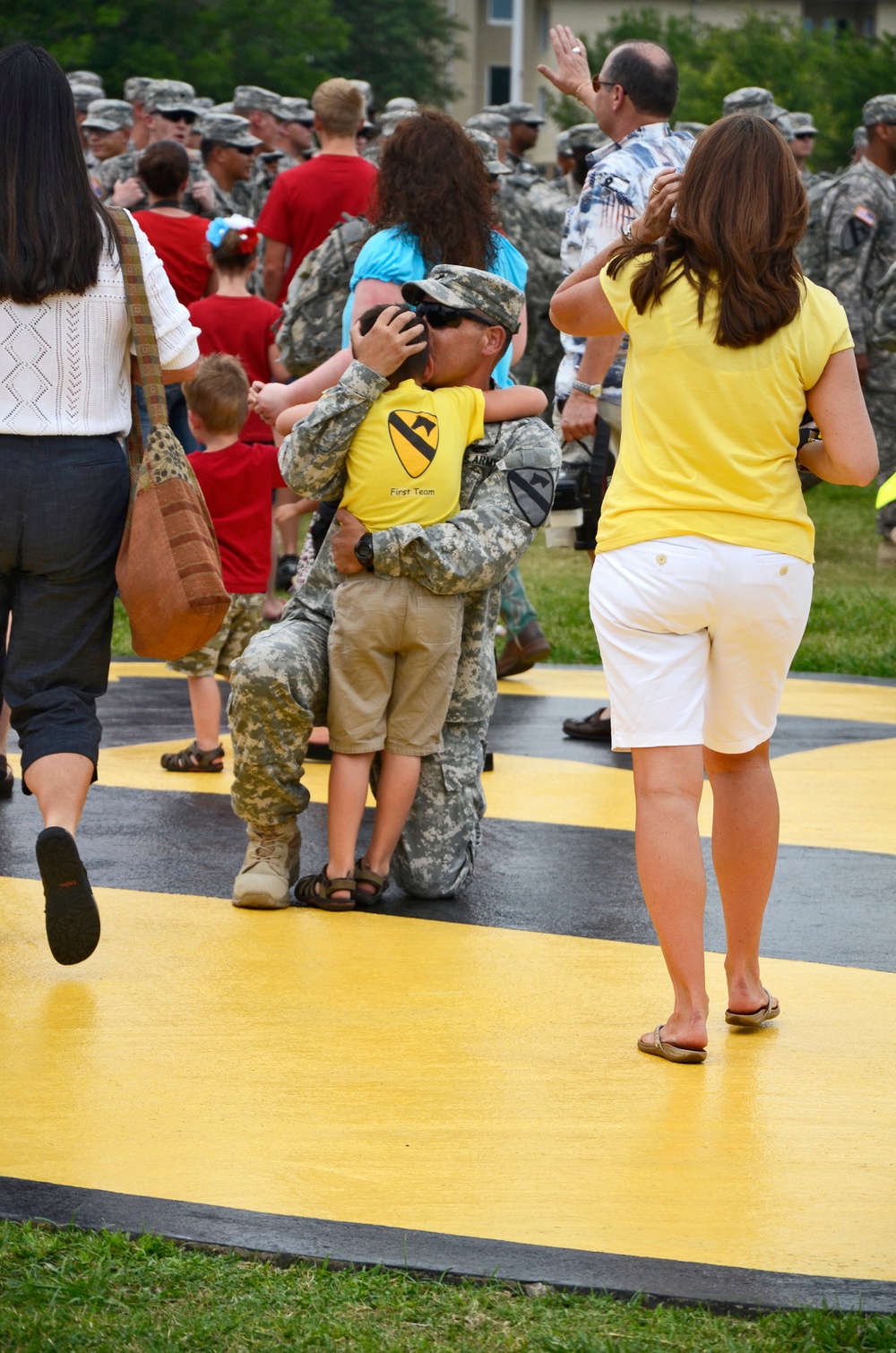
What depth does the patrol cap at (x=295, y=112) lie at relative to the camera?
15.0 m

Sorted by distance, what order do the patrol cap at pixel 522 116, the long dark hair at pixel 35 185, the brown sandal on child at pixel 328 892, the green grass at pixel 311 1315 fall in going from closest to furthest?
the green grass at pixel 311 1315, the long dark hair at pixel 35 185, the brown sandal on child at pixel 328 892, the patrol cap at pixel 522 116

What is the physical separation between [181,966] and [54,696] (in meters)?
0.72

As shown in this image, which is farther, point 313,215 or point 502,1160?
point 313,215

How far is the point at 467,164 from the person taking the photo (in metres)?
5.55

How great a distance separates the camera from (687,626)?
3.86m

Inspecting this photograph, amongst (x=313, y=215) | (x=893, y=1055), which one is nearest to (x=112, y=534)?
(x=893, y=1055)

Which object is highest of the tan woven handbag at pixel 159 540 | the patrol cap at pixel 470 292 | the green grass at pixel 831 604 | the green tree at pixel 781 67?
the patrol cap at pixel 470 292

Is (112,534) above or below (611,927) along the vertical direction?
above

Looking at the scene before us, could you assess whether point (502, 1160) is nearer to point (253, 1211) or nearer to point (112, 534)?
point (253, 1211)

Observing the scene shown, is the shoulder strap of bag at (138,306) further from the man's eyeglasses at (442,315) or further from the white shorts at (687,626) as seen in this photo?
the white shorts at (687,626)

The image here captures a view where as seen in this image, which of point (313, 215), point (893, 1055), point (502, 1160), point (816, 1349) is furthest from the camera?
point (313, 215)

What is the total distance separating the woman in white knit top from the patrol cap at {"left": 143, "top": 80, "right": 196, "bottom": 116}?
852cm

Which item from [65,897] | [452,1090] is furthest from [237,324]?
[452,1090]

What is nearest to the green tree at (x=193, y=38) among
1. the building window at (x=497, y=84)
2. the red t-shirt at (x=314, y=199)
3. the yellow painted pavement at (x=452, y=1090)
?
the building window at (x=497, y=84)
